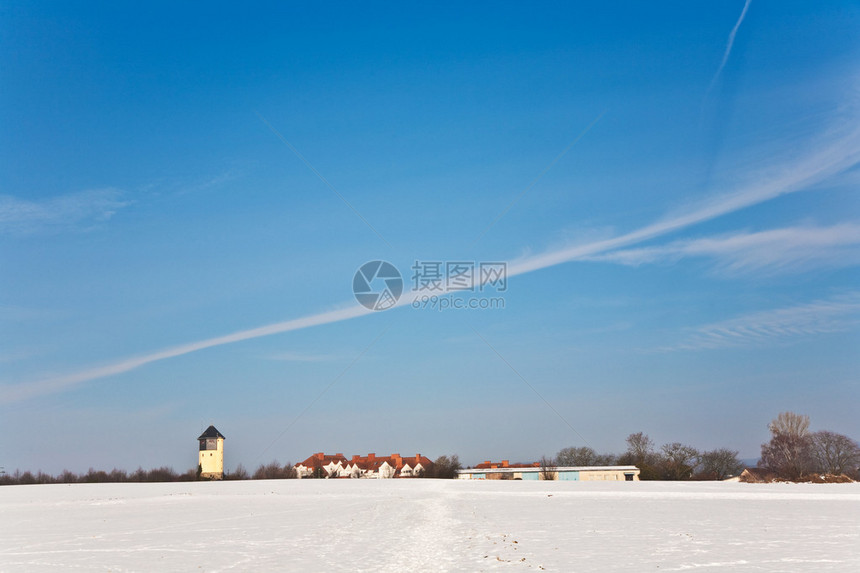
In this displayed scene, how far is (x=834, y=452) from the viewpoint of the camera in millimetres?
81750

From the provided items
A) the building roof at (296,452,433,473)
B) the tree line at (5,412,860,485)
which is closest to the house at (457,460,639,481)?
the tree line at (5,412,860,485)

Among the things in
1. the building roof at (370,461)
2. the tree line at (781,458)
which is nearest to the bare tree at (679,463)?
the tree line at (781,458)

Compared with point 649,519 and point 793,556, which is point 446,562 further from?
point 649,519

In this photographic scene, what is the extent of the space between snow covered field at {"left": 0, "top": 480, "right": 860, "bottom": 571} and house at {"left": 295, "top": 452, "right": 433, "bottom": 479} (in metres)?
94.0

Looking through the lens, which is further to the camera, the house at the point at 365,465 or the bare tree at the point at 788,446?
the house at the point at 365,465

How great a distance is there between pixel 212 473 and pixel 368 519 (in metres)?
63.1

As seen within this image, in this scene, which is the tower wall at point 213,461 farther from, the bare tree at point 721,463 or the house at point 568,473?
the bare tree at point 721,463

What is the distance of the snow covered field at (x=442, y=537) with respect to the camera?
1337cm

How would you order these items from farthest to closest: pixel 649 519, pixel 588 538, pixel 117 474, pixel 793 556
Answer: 1. pixel 117 474
2. pixel 649 519
3. pixel 588 538
4. pixel 793 556

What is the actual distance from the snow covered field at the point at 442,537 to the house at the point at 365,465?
9401 centimetres

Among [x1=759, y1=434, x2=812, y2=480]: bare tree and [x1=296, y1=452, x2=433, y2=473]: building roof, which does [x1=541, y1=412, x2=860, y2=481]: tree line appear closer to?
[x1=759, y1=434, x2=812, y2=480]: bare tree

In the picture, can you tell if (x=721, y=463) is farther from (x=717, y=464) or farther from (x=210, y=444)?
(x=210, y=444)

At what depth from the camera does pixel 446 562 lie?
13609mm

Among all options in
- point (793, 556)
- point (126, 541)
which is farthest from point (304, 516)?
point (793, 556)
